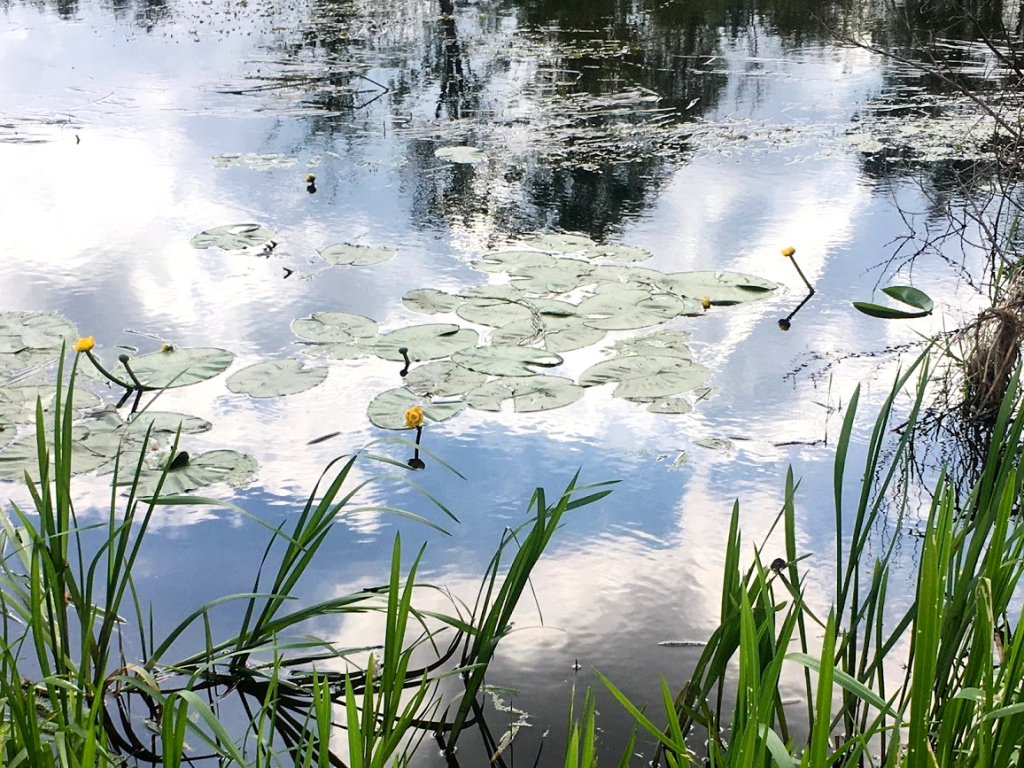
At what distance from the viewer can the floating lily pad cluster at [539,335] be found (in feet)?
9.50

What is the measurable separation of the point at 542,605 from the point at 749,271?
202 cm

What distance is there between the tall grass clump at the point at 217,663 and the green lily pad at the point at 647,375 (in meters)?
0.82

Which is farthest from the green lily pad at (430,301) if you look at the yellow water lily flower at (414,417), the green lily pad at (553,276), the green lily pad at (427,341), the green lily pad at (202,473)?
the green lily pad at (202,473)

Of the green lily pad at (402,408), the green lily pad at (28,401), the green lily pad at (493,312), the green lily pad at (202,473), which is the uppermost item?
the green lily pad at (493,312)

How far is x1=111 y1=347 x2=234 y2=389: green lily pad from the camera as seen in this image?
2961mm

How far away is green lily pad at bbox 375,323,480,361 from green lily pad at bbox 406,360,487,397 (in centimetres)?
7

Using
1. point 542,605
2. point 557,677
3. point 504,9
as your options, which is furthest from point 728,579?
point 504,9

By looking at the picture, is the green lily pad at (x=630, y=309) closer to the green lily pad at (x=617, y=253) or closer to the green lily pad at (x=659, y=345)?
the green lily pad at (x=659, y=345)

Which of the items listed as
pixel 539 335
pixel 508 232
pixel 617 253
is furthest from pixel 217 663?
pixel 508 232

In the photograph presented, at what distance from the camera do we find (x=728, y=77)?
652cm

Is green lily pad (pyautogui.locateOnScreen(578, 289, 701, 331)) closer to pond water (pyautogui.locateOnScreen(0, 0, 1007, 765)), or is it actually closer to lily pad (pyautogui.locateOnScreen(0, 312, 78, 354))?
pond water (pyautogui.locateOnScreen(0, 0, 1007, 765))

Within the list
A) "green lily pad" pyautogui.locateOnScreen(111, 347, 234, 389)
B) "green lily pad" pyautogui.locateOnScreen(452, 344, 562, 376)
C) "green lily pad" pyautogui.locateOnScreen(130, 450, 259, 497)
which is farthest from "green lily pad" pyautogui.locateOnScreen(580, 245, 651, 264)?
"green lily pad" pyautogui.locateOnScreen(130, 450, 259, 497)

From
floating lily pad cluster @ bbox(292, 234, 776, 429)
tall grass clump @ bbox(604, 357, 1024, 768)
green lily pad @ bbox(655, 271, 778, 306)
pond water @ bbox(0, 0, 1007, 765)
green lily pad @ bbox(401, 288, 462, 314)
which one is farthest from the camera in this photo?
green lily pad @ bbox(655, 271, 778, 306)

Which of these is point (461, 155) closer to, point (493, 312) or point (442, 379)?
point (493, 312)
